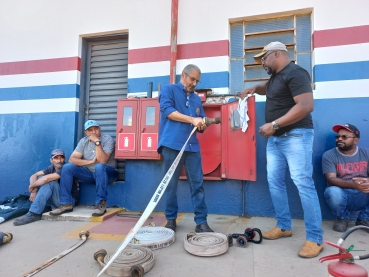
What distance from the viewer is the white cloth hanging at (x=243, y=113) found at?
11.1 feet

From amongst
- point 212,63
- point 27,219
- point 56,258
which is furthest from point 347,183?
point 27,219

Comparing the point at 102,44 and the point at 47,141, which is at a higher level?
the point at 102,44

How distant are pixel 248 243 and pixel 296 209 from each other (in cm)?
130

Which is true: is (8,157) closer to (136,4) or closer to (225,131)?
(136,4)

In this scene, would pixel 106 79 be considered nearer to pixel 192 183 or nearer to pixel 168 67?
pixel 168 67

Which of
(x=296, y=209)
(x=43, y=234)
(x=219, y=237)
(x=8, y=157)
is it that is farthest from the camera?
(x=8, y=157)

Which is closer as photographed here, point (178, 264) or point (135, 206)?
point (178, 264)

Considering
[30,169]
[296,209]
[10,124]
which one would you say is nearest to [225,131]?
[296,209]

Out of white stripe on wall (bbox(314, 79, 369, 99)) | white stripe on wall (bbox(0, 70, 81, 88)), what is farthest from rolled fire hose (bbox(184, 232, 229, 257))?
white stripe on wall (bbox(0, 70, 81, 88))

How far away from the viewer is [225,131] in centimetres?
375

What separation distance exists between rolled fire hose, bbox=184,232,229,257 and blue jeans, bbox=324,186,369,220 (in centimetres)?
158

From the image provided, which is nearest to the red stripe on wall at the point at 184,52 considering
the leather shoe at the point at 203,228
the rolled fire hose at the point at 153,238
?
the leather shoe at the point at 203,228

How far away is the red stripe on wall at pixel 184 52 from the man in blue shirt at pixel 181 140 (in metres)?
1.26

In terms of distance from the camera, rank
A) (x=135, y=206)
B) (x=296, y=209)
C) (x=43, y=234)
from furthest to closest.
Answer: (x=135, y=206) → (x=296, y=209) → (x=43, y=234)
